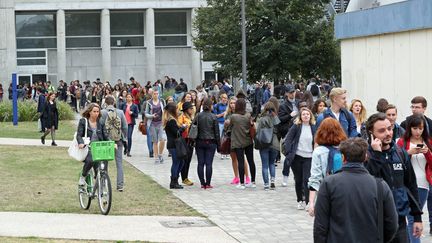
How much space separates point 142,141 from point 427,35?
13.7 meters

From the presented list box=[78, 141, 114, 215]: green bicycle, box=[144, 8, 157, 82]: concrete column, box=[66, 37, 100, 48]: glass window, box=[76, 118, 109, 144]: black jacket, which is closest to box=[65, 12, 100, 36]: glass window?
box=[66, 37, 100, 48]: glass window

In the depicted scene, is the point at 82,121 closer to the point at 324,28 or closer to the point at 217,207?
the point at 217,207

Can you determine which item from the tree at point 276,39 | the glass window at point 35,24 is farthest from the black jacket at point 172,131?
the glass window at point 35,24

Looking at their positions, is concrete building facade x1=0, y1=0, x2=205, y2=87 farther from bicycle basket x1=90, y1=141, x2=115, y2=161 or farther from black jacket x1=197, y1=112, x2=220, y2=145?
bicycle basket x1=90, y1=141, x2=115, y2=161

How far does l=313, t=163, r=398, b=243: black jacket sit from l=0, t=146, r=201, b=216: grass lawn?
6906mm

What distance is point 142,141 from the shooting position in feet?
97.7

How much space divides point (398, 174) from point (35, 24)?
58695mm

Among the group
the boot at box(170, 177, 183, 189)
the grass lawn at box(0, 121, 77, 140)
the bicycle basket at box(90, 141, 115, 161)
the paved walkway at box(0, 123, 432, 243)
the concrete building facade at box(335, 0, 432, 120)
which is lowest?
the paved walkway at box(0, 123, 432, 243)

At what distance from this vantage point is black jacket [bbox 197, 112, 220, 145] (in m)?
16.6

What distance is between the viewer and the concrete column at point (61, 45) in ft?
205

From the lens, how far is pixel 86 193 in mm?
13867

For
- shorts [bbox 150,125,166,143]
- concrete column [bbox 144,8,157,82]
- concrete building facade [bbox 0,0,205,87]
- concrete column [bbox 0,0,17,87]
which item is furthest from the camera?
concrete column [bbox 144,8,157,82]

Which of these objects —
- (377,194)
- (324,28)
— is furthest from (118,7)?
(377,194)

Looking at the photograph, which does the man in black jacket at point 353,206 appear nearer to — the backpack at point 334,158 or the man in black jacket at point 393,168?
the man in black jacket at point 393,168
